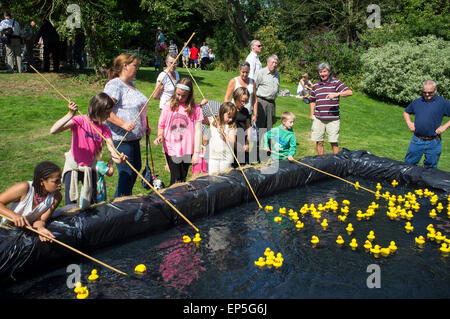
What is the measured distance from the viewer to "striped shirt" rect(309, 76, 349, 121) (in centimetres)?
724

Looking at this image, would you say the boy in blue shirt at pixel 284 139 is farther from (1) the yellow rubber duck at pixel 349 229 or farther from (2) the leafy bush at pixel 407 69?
(2) the leafy bush at pixel 407 69

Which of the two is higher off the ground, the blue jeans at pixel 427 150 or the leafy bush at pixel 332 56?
the leafy bush at pixel 332 56

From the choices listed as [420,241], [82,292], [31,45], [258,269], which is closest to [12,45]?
[31,45]

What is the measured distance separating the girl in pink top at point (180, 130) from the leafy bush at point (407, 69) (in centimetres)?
1297

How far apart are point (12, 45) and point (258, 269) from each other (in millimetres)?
11674

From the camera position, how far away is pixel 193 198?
518 cm

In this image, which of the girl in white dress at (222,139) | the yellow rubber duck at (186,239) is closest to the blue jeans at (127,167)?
the yellow rubber duck at (186,239)

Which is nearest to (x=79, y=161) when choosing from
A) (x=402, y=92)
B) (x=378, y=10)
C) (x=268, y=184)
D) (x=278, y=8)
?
(x=268, y=184)

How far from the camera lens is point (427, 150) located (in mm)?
6898

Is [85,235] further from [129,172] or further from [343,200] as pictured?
[343,200]

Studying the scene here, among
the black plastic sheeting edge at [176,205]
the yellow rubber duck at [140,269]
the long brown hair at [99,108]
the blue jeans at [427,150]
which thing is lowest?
the yellow rubber duck at [140,269]

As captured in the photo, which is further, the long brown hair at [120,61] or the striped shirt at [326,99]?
the striped shirt at [326,99]

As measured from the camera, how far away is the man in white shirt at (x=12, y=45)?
12312mm

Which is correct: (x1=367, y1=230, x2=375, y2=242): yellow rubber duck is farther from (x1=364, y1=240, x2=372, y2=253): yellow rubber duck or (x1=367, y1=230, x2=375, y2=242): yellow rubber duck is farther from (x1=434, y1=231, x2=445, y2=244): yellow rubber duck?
(x1=434, y1=231, x2=445, y2=244): yellow rubber duck
